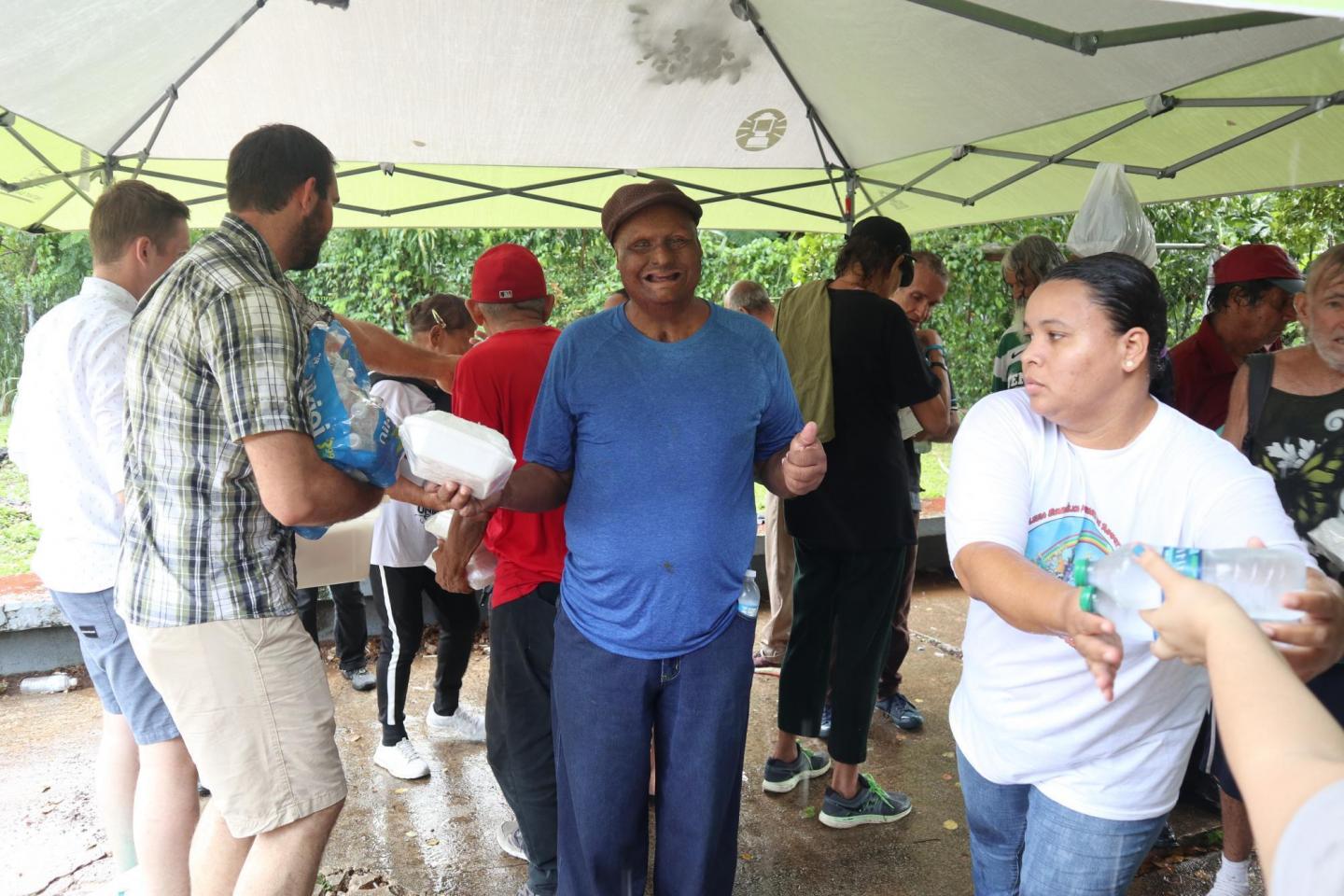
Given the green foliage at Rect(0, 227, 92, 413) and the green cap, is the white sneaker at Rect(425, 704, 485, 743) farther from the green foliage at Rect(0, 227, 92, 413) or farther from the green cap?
the green foliage at Rect(0, 227, 92, 413)

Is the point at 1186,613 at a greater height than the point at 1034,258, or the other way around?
the point at 1034,258

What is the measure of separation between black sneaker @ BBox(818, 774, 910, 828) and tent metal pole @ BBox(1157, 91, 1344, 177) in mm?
2786

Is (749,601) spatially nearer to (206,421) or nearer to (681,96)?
(206,421)

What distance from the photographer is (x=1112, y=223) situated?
11.3 ft

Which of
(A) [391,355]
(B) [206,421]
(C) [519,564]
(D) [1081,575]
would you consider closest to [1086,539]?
(D) [1081,575]

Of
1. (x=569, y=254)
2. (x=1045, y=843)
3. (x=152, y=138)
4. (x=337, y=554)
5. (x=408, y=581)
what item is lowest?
(x=408, y=581)

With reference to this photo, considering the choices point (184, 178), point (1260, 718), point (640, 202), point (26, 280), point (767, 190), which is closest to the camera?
point (1260, 718)

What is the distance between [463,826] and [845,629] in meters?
1.65

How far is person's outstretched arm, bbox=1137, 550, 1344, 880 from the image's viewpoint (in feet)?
2.66

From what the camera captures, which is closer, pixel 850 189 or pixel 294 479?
pixel 294 479

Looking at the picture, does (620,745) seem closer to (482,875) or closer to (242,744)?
(242,744)

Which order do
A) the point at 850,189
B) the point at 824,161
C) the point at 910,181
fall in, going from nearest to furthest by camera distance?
the point at 910,181, the point at 824,161, the point at 850,189

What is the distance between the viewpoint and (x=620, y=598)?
7.10 feet

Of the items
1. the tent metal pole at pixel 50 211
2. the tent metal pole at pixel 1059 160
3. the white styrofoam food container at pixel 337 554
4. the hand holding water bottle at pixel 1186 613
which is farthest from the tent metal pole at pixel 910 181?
the tent metal pole at pixel 50 211
